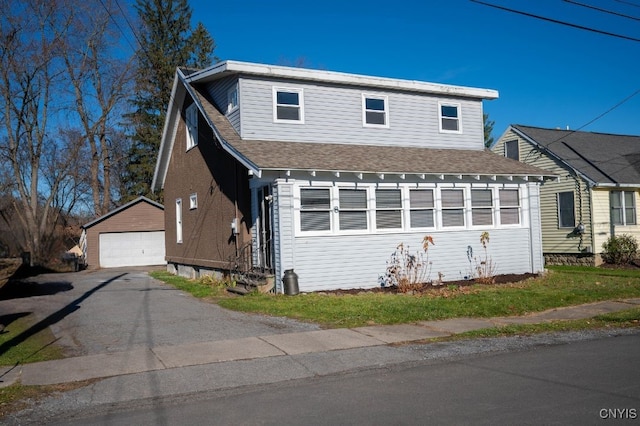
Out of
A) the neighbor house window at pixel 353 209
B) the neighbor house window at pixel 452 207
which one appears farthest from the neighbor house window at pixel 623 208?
the neighbor house window at pixel 353 209

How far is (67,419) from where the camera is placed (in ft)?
20.5

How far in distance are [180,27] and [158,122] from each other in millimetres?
7076

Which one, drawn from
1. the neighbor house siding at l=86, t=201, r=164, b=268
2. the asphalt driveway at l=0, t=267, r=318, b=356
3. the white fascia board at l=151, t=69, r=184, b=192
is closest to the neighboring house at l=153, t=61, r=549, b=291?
the white fascia board at l=151, t=69, r=184, b=192

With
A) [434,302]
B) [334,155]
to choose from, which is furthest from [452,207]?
[434,302]

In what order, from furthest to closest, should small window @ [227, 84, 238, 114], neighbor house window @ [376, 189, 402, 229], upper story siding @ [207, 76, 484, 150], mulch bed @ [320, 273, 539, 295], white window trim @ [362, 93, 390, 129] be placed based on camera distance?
white window trim @ [362, 93, 390, 129], small window @ [227, 84, 238, 114], upper story siding @ [207, 76, 484, 150], neighbor house window @ [376, 189, 402, 229], mulch bed @ [320, 273, 539, 295]

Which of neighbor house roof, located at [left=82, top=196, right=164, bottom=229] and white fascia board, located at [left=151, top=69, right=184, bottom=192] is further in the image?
neighbor house roof, located at [left=82, top=196, right=164, bottom=229]

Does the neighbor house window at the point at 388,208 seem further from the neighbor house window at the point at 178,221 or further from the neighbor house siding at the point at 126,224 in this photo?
the neighbor house siding at the point at 126,224

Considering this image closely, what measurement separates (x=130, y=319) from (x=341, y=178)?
21.8ft

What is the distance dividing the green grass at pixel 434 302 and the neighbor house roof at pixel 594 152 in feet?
26.7

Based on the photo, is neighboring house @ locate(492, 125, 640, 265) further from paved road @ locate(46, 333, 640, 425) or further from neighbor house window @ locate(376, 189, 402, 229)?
paved road @ locate(46, 333, 640, 425)

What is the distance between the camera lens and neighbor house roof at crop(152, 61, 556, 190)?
15680 mm

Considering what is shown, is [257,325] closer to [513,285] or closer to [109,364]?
[109,364]

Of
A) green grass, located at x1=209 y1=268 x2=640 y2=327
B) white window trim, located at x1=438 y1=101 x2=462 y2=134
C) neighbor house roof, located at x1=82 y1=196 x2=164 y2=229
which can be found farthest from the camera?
neighbor house roof, located at x1=82 y1=196 x2=164 y2=229

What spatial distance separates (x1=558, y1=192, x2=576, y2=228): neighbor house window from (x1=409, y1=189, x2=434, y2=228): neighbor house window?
998cm
